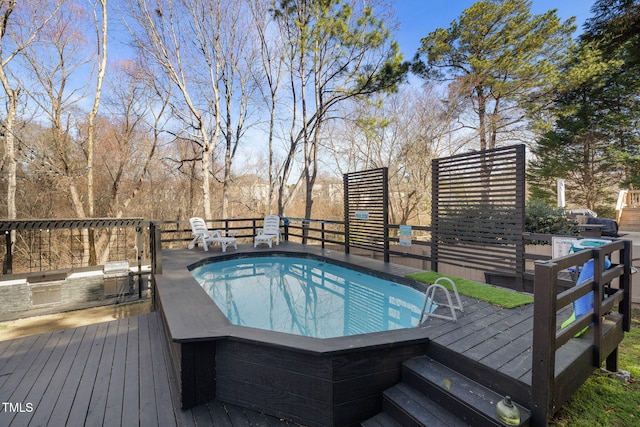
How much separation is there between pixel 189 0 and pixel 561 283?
39.1 feet

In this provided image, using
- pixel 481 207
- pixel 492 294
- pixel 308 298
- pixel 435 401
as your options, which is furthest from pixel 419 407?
pixel 481 207

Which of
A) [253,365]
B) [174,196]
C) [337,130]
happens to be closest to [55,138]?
[174,196]

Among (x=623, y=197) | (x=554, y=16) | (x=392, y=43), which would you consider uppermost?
(x=554, y=16)

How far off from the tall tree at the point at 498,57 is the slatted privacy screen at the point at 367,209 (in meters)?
7.24

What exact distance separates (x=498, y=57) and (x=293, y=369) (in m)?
12.1

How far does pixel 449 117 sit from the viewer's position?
11930 millimetres

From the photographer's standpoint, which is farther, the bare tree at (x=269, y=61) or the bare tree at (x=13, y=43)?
the bare tree at (x=269, y=61)

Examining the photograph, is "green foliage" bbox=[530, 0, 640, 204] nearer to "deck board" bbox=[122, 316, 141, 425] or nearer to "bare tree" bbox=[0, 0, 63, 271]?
"deck board" bbox=[122, 316, 141, 425]

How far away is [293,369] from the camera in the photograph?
223 cm

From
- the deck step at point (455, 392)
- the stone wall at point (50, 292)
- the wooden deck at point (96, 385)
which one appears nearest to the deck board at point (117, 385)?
the wooden deck at point (96, 385)

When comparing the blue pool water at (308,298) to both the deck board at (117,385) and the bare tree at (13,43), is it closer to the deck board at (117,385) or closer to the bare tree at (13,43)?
the deck board at (117,385)

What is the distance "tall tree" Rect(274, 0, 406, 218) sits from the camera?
9.95 meters

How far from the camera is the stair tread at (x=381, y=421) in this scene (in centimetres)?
210

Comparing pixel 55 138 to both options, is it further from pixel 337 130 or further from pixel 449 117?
pixel 449 117
